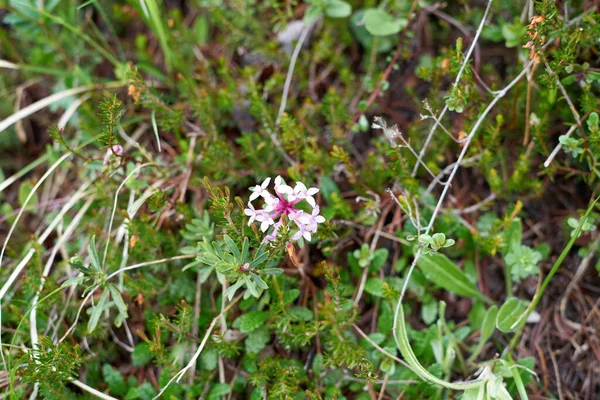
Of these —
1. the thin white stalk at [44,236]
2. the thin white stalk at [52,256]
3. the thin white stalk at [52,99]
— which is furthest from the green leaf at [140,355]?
the thin white stalk at [52,99]

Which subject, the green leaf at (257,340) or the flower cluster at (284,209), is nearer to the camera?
the flower cluster at (284,209)

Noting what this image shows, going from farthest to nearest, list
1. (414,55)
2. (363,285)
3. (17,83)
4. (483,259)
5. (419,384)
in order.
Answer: (17,83) < (414,55) < (483,259) < (363,285) < (419,384)

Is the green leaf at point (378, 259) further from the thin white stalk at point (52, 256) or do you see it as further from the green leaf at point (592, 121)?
the thin white stalk at point (52, 256)

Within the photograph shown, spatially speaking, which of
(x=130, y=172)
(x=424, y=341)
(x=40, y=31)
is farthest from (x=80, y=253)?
(x=424, y=341)

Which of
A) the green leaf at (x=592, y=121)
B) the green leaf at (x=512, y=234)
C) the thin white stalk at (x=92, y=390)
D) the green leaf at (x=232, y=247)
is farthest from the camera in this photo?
the green leaf at (x=512, y=234)

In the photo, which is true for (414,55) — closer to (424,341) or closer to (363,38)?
(363,38)

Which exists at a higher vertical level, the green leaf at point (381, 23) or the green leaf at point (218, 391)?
the green leaf at point (381, 23)
